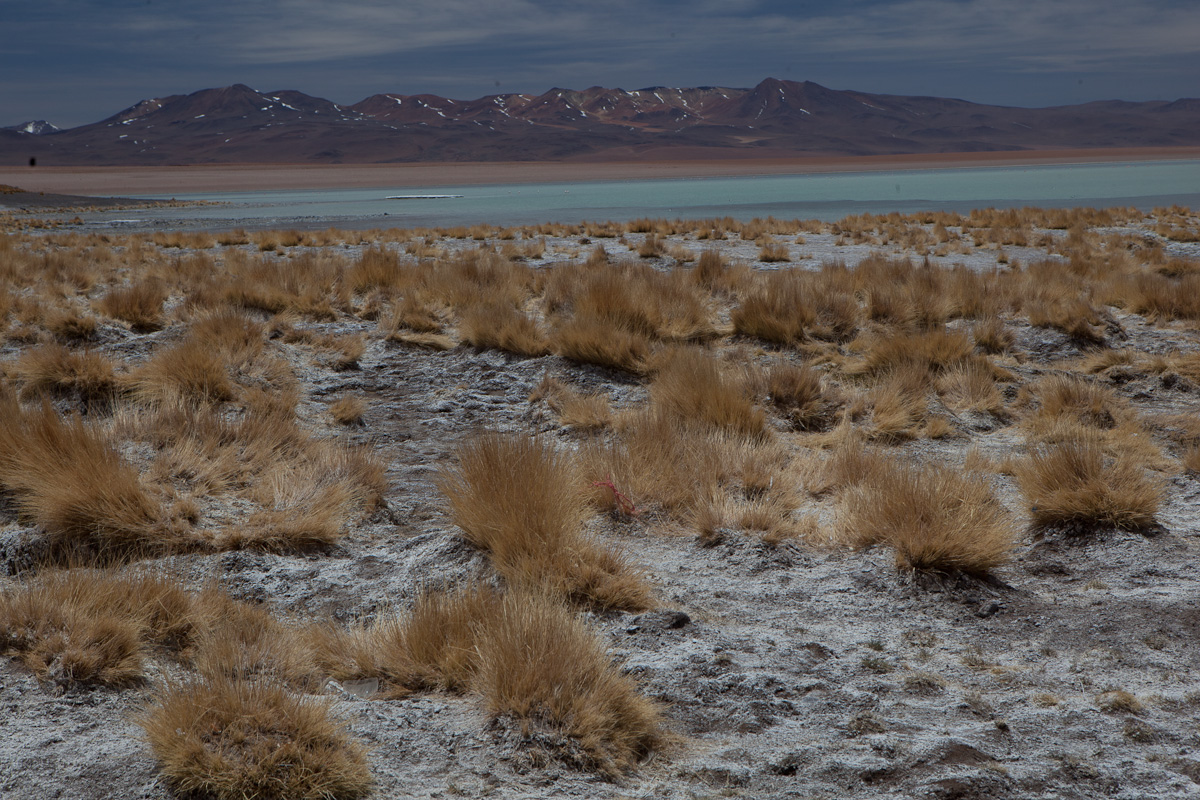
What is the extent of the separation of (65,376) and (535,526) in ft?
15.7

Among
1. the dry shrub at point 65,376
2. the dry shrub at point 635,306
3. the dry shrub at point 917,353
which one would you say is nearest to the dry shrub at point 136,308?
the dry shrub at point 65,376

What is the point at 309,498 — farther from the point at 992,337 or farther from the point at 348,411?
the point at 992,337

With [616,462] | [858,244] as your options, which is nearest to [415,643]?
[616,462]

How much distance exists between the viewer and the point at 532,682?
2.71 metres

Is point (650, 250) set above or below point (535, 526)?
above

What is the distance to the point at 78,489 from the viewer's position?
413 cm

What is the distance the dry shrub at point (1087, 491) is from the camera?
441 cm

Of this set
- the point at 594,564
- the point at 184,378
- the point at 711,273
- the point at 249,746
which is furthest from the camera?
the point at 711,273

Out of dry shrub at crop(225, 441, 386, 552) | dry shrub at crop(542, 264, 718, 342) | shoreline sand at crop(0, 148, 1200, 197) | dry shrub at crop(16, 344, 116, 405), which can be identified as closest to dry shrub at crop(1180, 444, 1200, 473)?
dry shrub at crop(542, 264, 718, 342)

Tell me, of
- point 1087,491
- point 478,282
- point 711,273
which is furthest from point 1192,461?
point 478,282

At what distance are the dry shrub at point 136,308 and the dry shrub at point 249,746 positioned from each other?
7.55 meters

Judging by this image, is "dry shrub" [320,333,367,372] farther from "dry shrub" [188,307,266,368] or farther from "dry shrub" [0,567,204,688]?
"dry shrub" [0,567,204,688]

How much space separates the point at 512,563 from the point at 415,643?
737 mm

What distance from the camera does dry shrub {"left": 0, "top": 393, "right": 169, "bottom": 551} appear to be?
13.4 feet
